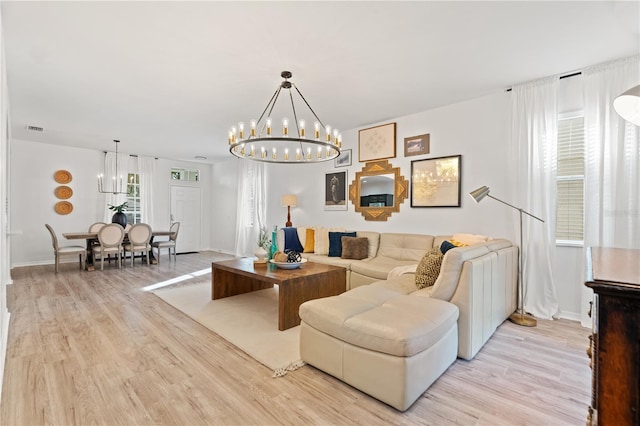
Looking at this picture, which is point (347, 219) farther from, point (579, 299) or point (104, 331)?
point (104, 331)

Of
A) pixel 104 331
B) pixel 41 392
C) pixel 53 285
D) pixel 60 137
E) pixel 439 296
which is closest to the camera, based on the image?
pixel 41 392

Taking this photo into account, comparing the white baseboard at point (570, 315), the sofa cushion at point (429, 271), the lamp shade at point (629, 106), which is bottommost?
the white baseboard at point (570, 315)

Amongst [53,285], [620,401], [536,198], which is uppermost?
[536,198]

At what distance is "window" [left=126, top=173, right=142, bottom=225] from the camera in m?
7.42

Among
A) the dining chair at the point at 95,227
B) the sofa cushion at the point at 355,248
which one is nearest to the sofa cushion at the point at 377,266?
the sofa cushion at the point at 355,248

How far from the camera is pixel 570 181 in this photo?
3270mm

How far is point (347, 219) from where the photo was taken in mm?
5359

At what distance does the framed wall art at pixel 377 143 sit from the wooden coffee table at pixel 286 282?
7.22 feet

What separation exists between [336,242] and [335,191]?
1220 mm

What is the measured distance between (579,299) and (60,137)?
8640mm

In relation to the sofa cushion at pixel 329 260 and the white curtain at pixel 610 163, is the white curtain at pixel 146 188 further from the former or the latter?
the white curtain at pixel 610 163

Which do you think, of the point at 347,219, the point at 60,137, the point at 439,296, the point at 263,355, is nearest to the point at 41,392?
the point at 263,355

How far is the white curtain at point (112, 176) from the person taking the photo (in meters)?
7.05

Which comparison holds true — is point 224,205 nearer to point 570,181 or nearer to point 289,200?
point 289,200
